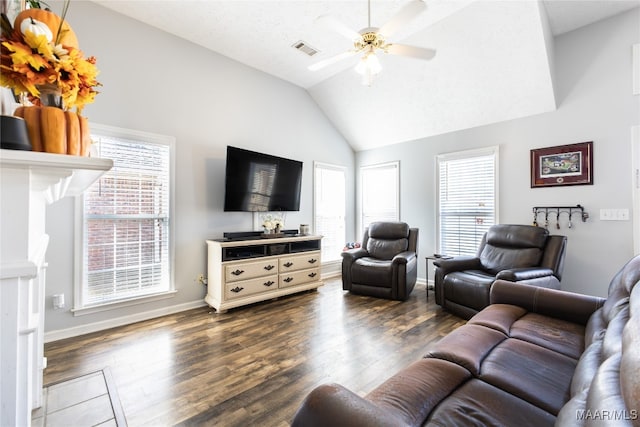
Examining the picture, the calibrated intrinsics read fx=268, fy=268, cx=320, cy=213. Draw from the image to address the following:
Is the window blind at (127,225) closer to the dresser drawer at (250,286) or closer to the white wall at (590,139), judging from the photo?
the dresser drawer at (250,286)

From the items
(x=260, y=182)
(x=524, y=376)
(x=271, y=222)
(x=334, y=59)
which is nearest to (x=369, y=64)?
(x=334, y=59)

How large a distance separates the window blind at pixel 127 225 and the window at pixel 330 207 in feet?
8.09

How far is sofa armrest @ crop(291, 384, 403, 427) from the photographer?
0.73 metres

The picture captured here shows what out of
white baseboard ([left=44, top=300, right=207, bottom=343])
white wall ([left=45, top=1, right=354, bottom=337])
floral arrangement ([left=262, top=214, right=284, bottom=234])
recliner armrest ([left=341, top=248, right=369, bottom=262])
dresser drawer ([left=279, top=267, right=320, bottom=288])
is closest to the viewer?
white baseboard ([left=44, top=300, right=207, bottom=343])

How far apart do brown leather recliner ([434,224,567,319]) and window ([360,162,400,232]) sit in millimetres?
1713

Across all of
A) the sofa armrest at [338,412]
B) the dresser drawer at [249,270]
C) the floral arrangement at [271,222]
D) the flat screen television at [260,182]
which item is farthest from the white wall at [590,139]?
the sofa armrest at [338,412]

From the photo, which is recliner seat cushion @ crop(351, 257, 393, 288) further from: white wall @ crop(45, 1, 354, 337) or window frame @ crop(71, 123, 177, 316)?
window frame @ crop(71, 123, 177, 316)

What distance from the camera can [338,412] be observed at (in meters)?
0.76

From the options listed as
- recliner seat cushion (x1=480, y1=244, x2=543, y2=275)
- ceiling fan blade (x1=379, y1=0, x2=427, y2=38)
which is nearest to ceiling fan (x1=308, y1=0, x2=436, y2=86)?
ceiling fan blade (x1=379, y1=0, x2=427, y2=38)

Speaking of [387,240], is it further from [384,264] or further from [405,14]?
[405,14]

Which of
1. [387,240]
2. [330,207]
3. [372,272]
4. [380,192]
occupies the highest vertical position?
[380,192]

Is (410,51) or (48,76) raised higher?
(410,51)

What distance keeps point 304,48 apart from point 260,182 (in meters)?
Result: 1.87

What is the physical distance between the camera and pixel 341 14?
115 inches
